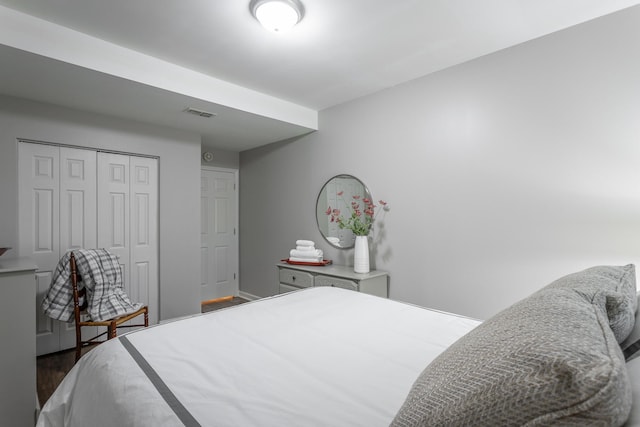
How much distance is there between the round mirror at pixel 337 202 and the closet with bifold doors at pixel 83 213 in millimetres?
1925

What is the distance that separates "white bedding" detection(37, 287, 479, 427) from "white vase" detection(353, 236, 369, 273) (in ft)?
4.67

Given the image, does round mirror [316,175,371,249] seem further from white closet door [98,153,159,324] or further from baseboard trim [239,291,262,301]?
white closet door [98,153,159,324]

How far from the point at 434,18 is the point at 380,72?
2.58 ft

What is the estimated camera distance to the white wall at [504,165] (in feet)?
6.48

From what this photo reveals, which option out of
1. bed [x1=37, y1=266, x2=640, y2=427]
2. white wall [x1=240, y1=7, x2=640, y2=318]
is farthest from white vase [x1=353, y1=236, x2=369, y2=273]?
bed [x1=37, y1=266, x2=640, y2=427]

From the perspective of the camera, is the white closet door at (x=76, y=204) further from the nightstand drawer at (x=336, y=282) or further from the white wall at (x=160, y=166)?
the nightstand drawer at (x=336, y=282)

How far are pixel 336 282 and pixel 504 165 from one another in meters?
1.71

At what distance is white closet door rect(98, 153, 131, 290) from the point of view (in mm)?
3326

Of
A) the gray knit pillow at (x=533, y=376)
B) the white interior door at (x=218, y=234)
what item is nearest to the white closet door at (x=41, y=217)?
the white interior door at (x=218, y=234)

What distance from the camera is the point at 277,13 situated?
6.23 feet

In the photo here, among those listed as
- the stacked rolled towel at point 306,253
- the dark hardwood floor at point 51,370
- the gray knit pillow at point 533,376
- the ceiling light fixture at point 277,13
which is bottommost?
the dark hardwood floor at point 51,370

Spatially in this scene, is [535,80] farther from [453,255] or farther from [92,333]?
[92,333]

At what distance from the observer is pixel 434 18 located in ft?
6.77

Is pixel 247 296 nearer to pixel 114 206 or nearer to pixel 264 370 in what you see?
pixel 114 206
